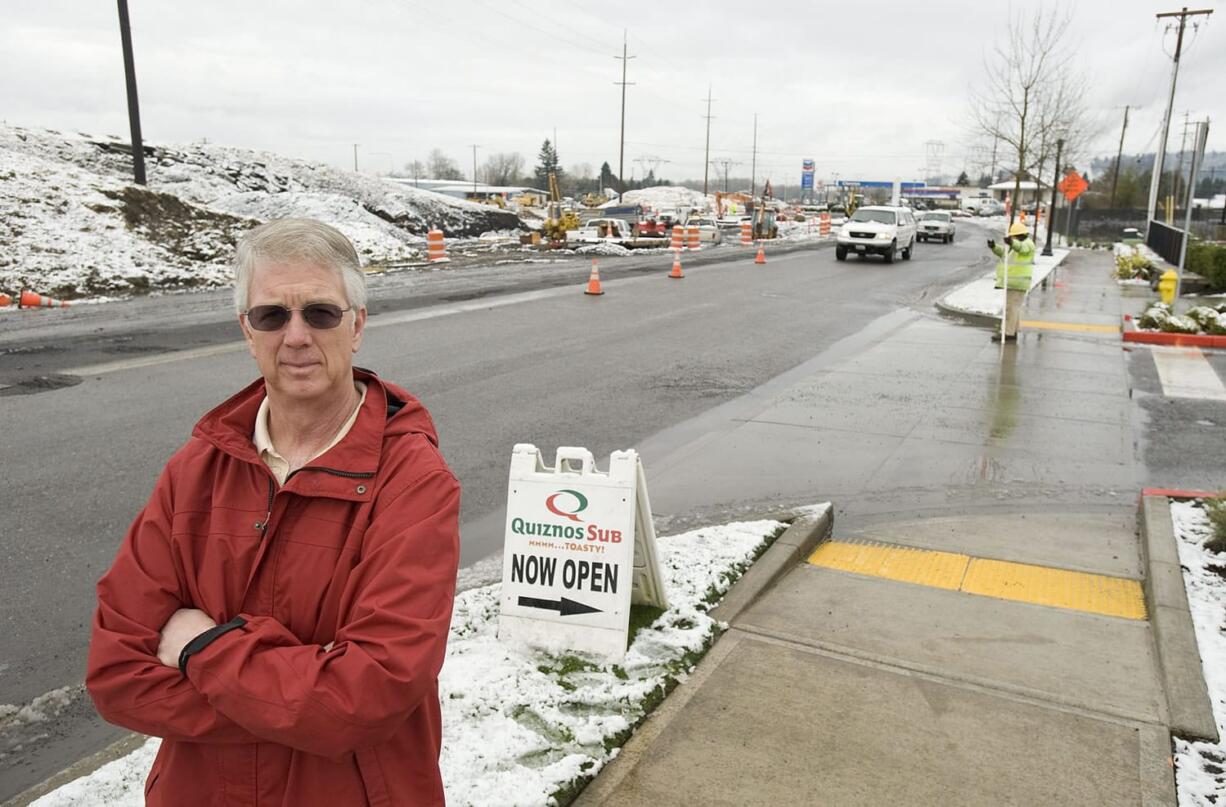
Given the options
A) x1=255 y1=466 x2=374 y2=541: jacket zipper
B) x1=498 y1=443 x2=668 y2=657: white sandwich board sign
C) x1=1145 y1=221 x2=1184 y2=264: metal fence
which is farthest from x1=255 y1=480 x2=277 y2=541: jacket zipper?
x1=1145 y1=221 x2=1184 y2=264: metal fence

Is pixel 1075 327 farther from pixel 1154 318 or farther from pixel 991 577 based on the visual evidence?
pixel 991 577

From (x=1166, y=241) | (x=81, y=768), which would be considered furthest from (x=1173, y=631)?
(x=1166, y=241)

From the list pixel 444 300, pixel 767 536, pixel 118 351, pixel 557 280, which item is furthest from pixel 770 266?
pixel 767 536

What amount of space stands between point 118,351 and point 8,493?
5.92m

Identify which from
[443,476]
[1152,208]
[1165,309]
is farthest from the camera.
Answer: [1152,208]

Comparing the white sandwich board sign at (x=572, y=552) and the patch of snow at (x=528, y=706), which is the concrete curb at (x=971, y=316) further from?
the white sandwich board sign at (x=572, y=552)

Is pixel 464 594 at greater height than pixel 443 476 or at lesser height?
lesser

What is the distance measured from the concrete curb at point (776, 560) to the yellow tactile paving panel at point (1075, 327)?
10709mm

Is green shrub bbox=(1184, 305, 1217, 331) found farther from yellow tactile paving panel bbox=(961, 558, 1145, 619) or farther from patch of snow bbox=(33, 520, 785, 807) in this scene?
patch of snow bbox=(33, 520, 785, 807)

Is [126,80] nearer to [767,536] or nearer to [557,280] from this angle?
[557,280]

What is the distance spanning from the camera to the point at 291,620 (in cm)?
190

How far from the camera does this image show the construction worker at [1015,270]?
43.5ft

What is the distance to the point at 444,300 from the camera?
17750 mm

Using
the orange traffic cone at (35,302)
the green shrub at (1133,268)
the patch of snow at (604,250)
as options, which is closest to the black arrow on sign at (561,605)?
the orange traffic cone at (35,302)
